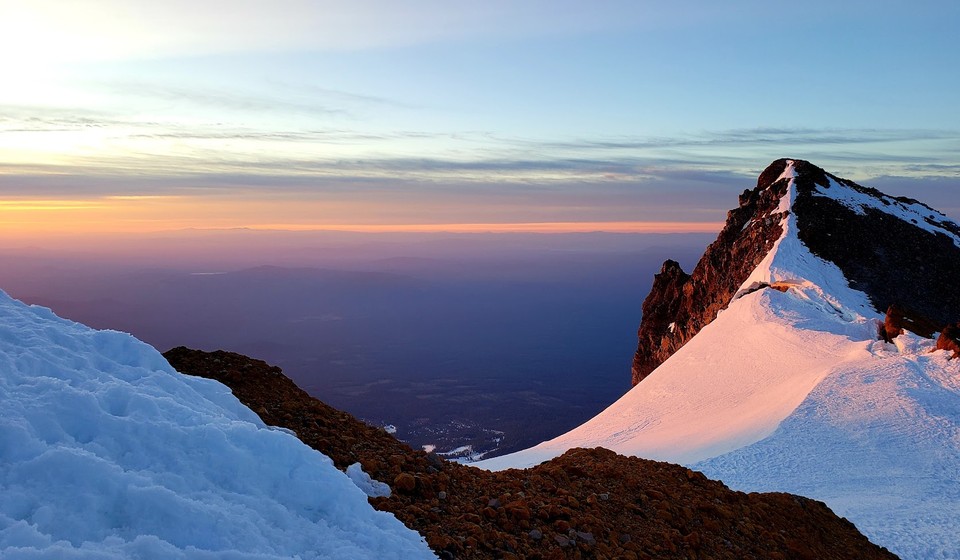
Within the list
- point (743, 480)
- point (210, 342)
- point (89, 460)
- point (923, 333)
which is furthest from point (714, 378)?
point (210, 342)

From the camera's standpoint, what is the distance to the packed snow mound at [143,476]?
4.83 m

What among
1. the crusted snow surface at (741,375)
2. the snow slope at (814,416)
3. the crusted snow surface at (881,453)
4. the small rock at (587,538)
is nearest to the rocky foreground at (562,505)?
the small rock at (587,538)

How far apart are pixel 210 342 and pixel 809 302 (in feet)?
613

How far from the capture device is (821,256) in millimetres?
34969

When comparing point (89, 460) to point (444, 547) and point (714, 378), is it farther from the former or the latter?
point (714, 378)

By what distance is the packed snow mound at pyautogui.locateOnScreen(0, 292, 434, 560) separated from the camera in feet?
15.8

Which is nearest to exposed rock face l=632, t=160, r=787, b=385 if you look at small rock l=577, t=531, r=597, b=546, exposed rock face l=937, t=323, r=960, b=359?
exposed rock face l=937, t=323, r=960, b=359

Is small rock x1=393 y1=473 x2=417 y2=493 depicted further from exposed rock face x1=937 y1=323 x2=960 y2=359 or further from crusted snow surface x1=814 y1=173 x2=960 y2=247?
crusted snow surface x1=814 y1=173 x2=960 y2=247

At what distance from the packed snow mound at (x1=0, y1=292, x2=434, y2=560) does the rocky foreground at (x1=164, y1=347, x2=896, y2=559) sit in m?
1.01

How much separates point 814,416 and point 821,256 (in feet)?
66.4

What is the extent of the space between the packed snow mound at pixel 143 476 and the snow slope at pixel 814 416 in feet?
28.2

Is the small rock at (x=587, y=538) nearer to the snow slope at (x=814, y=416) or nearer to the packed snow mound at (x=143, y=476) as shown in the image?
the packed snow mound at (x=143, y=476)

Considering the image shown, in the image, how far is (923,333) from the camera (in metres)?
21.9

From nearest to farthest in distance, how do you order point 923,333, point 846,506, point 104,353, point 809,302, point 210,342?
point 104,353 → point 846,506 → point 923,333 → point 809,302 → point 210,342
